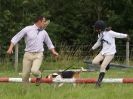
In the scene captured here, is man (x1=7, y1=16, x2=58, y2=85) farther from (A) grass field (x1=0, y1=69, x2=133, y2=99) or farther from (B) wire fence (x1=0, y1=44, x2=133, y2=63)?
(B) wire fence (x1=0, y1=44, x2=133, y2=63)

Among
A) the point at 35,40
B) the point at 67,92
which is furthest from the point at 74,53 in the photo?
the point at 67,92

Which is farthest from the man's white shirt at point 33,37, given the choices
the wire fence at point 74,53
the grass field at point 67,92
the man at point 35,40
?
the wire fence at point 74,53

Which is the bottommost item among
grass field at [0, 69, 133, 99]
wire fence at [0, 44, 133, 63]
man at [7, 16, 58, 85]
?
wire fence at [0, 44, 133, 63]

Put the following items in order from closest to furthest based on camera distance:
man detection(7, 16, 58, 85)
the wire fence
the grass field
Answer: the grass field → man detection(7, 16, 58, 85) → the wire fence

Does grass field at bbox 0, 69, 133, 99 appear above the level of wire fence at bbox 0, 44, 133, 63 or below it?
above

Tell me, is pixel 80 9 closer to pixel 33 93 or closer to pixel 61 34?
pixel 61 34

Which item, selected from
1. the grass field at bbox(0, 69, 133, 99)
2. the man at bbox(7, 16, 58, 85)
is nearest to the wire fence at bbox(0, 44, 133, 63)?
the grass field at bbox(0, 69, 133, 99)

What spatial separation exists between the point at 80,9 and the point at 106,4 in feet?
6.24

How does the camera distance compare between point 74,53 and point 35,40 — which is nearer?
point 35,40

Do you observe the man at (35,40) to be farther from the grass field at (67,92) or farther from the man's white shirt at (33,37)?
the grass field at (67,92)

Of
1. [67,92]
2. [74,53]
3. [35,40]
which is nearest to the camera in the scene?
[67,92]

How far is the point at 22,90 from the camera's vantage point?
11.9 meters

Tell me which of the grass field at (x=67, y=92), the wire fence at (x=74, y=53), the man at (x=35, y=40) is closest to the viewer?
the grass field at (x=67, y=92)

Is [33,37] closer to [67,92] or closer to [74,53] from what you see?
[67,92]
